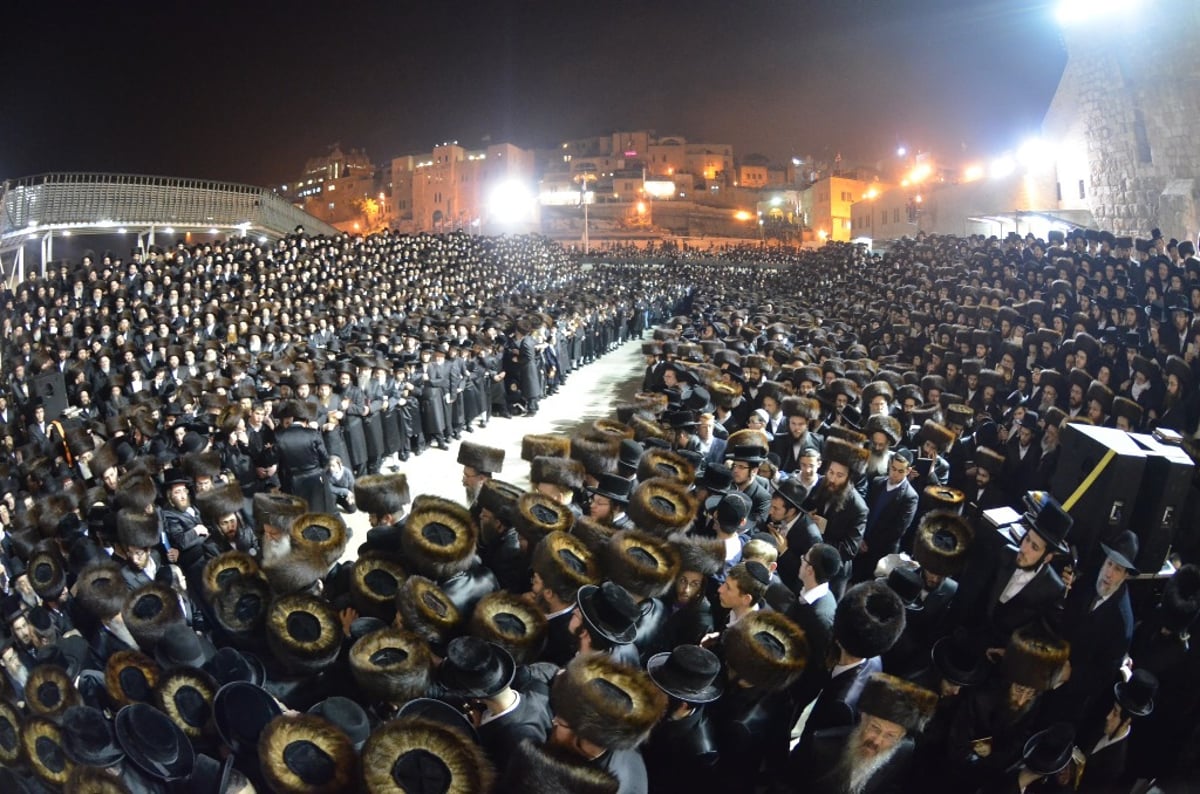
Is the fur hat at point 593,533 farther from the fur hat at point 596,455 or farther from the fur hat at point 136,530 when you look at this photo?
the fur hat at point 136,530

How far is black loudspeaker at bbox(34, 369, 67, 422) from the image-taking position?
1246cm

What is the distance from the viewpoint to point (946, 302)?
14.4 m

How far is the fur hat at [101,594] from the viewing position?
475 cm

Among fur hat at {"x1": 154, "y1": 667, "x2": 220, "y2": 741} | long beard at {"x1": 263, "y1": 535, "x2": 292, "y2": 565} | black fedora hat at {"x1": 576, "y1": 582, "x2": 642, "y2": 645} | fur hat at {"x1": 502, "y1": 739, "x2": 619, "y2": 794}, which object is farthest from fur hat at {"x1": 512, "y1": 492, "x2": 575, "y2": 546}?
fur hat at {"x1": 502, "y1": 739, "x2": 619, "y2": 794}

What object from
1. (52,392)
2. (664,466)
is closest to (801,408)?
(664,466)

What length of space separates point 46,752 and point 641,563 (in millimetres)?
3193

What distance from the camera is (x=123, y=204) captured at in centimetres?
2442

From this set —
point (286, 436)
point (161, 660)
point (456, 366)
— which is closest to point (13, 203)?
point (456, 366)

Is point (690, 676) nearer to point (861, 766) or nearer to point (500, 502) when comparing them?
point (861, 766)

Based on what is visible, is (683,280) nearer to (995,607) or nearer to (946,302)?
(946,302)

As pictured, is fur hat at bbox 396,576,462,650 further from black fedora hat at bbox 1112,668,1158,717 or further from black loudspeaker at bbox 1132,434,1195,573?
black loudspeaker at bbox 1132,434,1195,573

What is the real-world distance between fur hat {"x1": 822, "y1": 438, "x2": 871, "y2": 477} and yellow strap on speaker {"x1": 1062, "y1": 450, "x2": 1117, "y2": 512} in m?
1.62

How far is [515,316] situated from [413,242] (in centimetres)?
1117

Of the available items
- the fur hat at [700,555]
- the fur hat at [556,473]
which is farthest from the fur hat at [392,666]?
the fur hat at [556,473]
